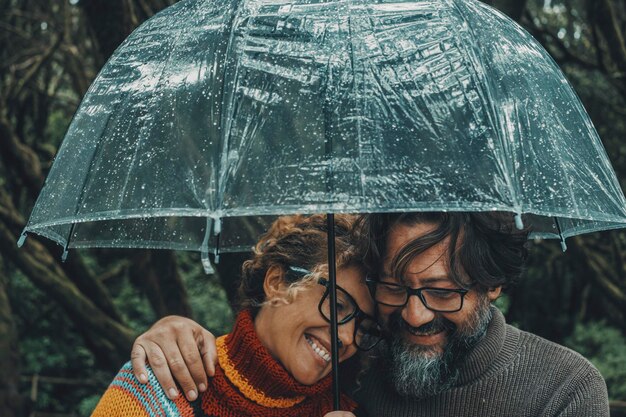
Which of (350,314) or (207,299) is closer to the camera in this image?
(350,314)

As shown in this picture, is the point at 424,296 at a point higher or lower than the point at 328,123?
lower

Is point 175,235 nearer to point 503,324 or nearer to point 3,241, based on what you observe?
point 503,324

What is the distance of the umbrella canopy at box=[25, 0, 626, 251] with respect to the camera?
215 cm

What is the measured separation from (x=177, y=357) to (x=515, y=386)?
1171mm

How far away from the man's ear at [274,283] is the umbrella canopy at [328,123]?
804 millimetres

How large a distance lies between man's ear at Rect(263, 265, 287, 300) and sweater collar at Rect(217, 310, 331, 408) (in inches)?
5.6

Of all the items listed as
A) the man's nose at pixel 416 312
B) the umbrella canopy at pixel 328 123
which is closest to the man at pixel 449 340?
the man's nose at pixel 416 312

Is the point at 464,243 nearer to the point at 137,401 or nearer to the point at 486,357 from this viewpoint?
the point at 486,357

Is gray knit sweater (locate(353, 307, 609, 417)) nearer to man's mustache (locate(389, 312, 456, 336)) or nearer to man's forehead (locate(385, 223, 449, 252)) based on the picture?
man's mustache (locate(389, 312, 456, 336))

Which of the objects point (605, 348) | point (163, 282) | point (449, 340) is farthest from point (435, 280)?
point (605, 348)

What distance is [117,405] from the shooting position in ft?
8.99

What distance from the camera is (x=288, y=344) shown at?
2.90 metres

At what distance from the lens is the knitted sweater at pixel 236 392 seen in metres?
2.76

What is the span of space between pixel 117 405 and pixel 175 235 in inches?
30.2
